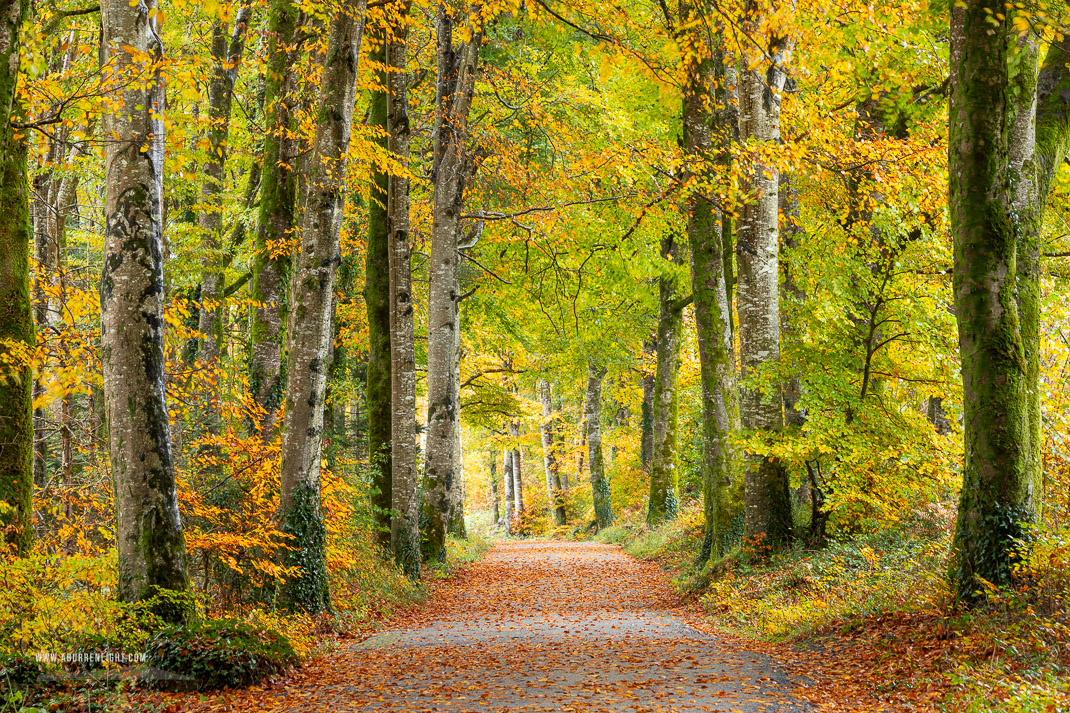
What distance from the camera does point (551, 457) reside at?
1407 inches

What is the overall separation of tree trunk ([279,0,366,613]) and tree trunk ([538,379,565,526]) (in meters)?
24.4

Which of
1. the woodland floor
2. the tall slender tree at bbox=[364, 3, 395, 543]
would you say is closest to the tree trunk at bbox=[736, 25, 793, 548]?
the woodland floor

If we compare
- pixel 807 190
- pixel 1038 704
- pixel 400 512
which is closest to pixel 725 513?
pixel 400 512

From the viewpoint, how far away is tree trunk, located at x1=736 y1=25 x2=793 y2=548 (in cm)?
1138

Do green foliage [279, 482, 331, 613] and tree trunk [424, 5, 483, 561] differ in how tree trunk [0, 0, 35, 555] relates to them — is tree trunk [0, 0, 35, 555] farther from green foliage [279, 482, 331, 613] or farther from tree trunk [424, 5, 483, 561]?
tree trunk [424, 5, 483, 561]

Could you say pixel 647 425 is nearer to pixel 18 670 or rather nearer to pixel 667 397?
pixel 667 397

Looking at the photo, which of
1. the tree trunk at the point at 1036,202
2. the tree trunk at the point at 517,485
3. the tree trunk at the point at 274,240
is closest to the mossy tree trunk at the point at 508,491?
the tree trunk at the point at 517,485

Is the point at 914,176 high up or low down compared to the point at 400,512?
up

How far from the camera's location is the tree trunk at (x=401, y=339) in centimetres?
1322

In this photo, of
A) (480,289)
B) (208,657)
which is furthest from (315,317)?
(480,289)

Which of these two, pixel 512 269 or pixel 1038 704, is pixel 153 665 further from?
pixel 512 269

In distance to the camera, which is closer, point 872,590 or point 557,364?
point 872,590

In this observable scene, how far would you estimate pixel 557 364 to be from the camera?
24.5m

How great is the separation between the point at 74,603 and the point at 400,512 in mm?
7121
